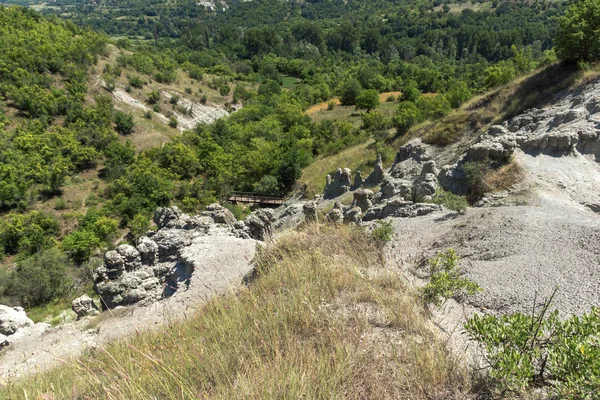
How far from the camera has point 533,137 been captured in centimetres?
1525

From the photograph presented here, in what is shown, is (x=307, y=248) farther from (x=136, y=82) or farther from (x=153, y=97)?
(x=136, y=82)

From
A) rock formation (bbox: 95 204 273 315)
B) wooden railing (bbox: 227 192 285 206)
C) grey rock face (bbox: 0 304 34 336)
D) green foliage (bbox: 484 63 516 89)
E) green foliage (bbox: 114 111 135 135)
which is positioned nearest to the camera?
grey rock face (bbox: 0 304 34 336)

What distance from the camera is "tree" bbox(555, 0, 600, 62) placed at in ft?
61.2

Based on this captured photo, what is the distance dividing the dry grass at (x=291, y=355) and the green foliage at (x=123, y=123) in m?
55.3

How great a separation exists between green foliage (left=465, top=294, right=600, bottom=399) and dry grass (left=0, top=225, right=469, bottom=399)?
45 centimetres

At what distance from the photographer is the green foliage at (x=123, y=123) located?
53219 millimetres

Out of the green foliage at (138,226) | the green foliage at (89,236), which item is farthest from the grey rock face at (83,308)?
the green foliage at (138,226)

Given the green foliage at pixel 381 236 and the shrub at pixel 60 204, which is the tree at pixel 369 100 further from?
the green foliage at pixel 381 236

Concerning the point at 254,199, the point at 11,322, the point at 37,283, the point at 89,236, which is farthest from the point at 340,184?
the point at 89,236

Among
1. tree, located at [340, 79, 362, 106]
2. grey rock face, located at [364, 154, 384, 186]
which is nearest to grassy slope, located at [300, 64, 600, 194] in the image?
grey rock face, located at [364, 154, 384, 186]

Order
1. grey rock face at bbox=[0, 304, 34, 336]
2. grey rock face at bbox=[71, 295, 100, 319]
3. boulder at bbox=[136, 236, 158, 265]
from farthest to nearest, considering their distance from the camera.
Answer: boulder at bbox=[136, 236, 158, 265], grey rock face at bbox=[71, 295, 100, 319], grey rock face at bbox=[0, 304, 34, 336]

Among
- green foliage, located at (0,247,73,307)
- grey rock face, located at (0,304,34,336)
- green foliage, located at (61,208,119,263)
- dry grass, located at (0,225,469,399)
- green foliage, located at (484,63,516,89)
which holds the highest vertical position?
→ green foliage, located at (484,63,516,89)

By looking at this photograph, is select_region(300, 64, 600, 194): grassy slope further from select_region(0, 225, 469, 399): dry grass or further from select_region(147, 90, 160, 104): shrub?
select_region(147, 90, 160, 104): shrub

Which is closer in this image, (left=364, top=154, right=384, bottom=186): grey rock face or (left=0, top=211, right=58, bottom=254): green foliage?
(left=364, top=154, right=384, bottom=186): grey rock face
